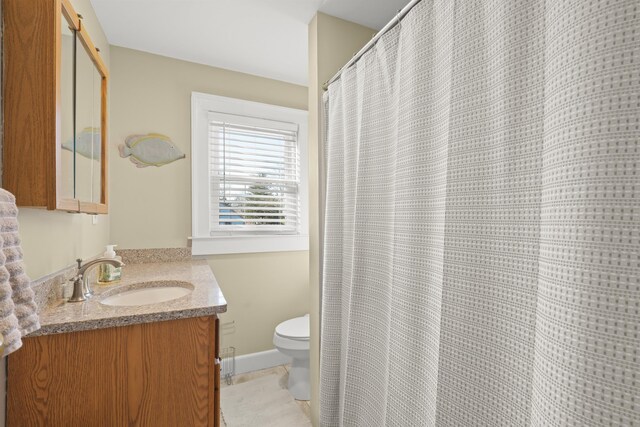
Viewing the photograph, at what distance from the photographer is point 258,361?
2379mm

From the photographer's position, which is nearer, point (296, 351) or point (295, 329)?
point (296, 351)

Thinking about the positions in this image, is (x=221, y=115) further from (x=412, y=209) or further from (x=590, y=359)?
(x=590, y=359)

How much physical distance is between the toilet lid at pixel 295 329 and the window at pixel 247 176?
614 mm

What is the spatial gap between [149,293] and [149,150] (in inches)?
43.1

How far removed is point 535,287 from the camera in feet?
2.13

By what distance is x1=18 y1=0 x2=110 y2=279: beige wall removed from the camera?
1.02 metres

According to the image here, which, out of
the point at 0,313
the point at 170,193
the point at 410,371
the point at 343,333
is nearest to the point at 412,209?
the point at 410,371

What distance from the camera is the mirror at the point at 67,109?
1076 mm

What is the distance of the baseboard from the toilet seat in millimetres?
428

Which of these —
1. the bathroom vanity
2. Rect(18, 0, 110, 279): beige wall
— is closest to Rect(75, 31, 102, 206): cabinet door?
Rect(18, 0, 110, 279): beige wall

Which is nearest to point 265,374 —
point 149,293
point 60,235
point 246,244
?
point 246,244

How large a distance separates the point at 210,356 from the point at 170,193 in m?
1.46

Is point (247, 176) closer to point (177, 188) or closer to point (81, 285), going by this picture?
point (177, 188)

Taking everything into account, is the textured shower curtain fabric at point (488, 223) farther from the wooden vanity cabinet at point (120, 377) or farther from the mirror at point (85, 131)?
the mirror at point (85, 131)
